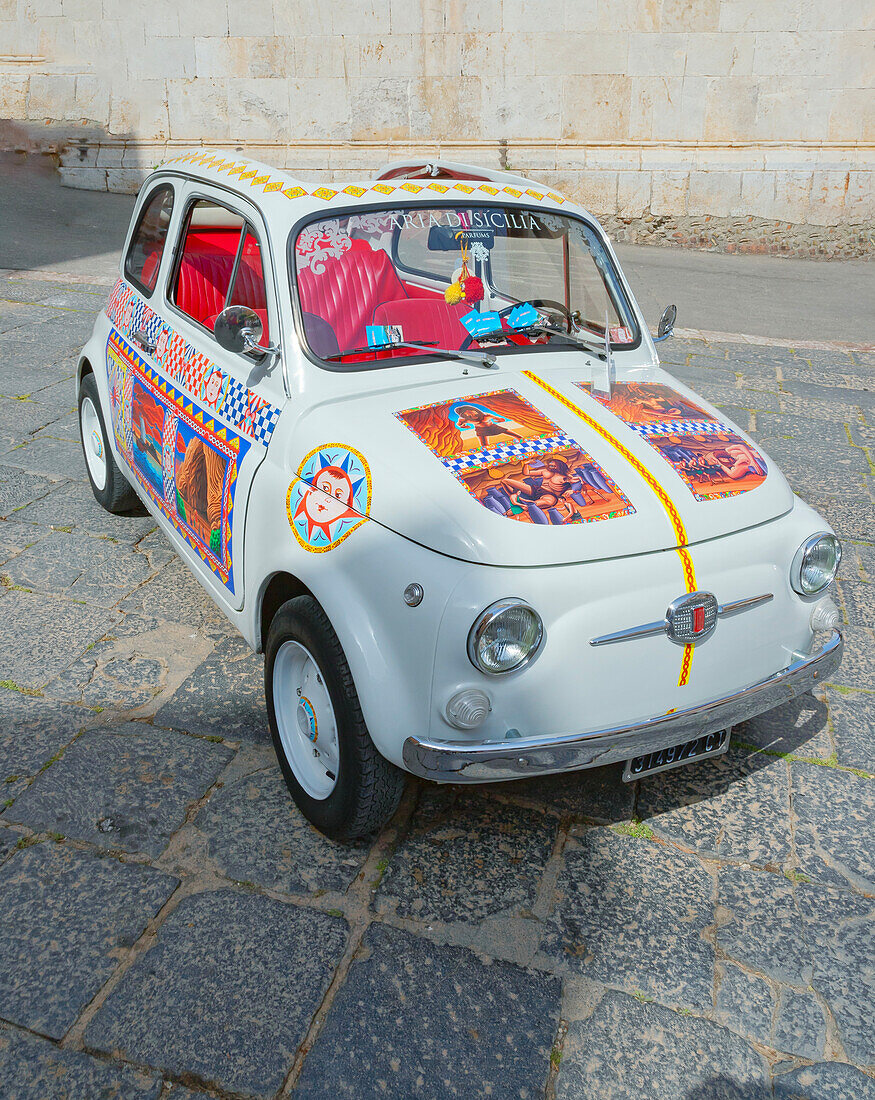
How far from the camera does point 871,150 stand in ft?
39.6

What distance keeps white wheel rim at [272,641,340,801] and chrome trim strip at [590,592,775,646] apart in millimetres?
836

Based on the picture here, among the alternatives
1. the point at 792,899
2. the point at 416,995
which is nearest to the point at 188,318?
the point at 416,995

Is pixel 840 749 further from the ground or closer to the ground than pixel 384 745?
closer to the ground

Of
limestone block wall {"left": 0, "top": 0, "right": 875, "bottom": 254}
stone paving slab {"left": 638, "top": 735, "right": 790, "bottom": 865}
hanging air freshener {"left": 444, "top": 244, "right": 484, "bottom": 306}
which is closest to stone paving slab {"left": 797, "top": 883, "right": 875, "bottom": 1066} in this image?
stone paving slab {"left": 638, "top": 735, "right": 790, "bottom": 865}

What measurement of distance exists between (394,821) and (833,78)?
41.0 ft

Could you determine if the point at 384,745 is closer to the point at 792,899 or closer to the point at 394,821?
the point at 394,821

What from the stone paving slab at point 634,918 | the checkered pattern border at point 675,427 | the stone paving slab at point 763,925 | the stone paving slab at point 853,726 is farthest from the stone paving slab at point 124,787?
the stone paving slab at point 853,726

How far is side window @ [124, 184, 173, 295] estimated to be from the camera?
401 centimetres

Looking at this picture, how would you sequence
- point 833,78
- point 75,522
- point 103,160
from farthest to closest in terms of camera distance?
point 103,160, point 833,78, point 75,522

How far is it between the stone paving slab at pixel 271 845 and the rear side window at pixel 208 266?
5.96 ft

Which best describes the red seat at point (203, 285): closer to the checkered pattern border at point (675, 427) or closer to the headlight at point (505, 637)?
the checkered pattern border at point (675, 427)

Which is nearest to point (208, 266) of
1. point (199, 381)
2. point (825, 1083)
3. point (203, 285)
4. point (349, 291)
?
point (203, 285)

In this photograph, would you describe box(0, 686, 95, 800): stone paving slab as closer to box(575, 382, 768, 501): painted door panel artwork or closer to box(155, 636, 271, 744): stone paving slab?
box(155, 636, 271, 744): stone paving slab

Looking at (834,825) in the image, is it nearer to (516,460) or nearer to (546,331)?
(516,460)
